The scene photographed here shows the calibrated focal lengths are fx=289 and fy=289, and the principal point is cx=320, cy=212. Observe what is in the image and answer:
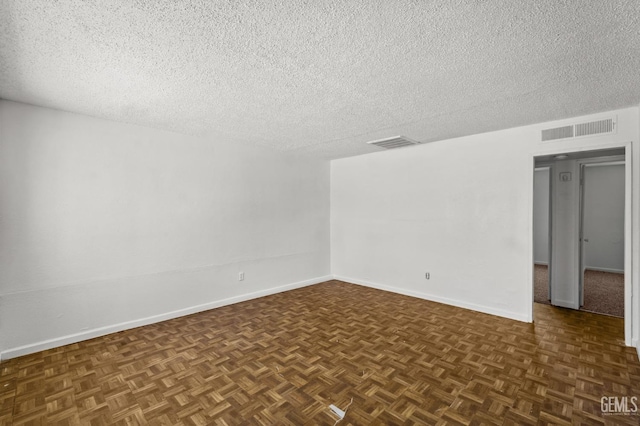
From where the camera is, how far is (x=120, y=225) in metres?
3.30

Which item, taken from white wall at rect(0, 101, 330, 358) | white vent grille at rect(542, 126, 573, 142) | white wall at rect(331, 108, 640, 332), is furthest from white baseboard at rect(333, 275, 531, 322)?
white vent grille at rect(542, 126, 573, 142)

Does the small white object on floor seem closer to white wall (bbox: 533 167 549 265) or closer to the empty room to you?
the empty room

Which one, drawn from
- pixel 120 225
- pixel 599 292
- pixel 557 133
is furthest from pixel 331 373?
pixel 599 292

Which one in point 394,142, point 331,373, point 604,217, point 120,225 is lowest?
point 331,373

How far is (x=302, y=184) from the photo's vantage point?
5.28m

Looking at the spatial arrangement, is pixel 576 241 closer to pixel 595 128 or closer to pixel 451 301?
pixel 595 128

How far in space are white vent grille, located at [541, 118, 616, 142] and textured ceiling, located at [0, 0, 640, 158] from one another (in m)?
0.21

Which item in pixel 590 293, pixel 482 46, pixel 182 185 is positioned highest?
pixel 482 46

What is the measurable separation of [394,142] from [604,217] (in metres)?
5.68

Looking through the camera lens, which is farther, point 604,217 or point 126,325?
point 604,217

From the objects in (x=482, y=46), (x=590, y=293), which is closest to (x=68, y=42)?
(x=482, y=46)

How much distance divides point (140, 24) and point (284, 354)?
8.81 feet

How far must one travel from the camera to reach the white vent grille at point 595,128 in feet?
9.80

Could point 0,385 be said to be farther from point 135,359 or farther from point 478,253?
point 478,253
